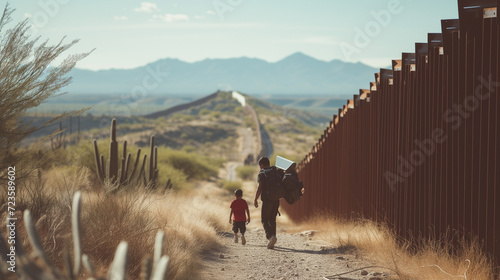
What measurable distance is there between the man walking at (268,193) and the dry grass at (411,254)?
1007 millimetres

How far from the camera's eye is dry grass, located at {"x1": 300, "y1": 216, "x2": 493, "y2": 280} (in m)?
6.59

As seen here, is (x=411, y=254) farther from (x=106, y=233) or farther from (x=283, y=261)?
(x=106, y=233)

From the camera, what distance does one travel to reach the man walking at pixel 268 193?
1014cm

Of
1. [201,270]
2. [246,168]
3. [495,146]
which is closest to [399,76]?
[495,146]

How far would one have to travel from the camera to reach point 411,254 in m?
8.15

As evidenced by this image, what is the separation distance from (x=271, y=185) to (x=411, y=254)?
9.39ft

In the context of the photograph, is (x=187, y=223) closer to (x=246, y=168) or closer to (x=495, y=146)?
(x=495, y=146)

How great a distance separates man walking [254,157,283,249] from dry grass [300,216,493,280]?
101 cm

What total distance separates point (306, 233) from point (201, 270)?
4.87 metres

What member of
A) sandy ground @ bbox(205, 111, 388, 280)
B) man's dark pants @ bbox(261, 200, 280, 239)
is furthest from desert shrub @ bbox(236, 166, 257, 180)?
man's dark pants @ bbox(261, 200, 280, 239)

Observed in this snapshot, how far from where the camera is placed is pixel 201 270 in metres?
7.83

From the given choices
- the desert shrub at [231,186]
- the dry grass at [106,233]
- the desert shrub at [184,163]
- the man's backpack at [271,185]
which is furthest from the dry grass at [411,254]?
the desert shrub at [184,163]

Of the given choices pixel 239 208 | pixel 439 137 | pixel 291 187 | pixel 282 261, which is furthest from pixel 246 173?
pixel 439 137

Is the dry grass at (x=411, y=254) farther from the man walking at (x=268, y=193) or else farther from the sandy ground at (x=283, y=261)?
the man walking at (x=268, y=193)
